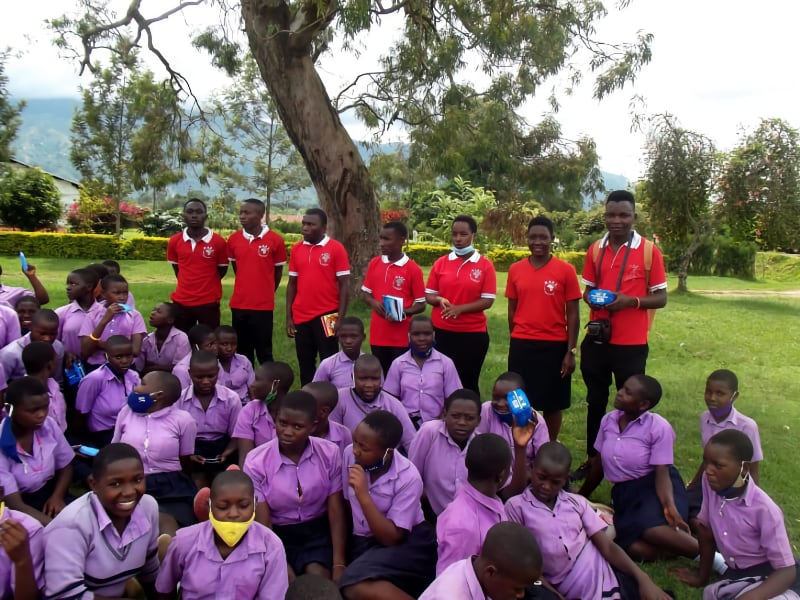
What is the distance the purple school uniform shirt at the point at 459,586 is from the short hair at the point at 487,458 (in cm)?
58

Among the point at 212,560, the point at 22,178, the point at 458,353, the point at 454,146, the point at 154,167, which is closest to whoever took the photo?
the point at 212,560

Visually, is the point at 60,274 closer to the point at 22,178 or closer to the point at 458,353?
the point at 22,178

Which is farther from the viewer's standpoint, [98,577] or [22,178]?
[22,178]

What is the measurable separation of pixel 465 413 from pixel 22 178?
24.4 meters

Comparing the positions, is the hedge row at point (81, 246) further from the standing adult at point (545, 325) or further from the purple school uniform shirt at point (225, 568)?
the purple school uniform shirt at point (225, 568)

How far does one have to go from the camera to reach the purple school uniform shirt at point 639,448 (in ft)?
12.1

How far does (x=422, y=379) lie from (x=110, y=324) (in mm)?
2504

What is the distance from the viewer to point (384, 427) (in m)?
3.09

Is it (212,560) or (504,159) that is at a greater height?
(504,159)

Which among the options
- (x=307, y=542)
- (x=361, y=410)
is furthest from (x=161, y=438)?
(x=361, y=410)

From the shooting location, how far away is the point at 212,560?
8.69ft

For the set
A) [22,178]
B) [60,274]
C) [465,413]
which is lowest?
[60,274]

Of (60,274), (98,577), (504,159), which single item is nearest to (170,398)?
(98,577)

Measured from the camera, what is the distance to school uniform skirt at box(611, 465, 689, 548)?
3.56 metres
